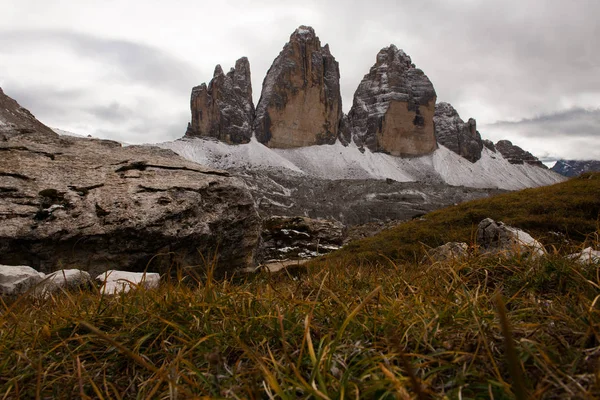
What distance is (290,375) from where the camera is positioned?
1688 millimetres

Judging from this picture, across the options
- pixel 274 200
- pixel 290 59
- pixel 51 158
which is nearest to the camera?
pixel 51 158

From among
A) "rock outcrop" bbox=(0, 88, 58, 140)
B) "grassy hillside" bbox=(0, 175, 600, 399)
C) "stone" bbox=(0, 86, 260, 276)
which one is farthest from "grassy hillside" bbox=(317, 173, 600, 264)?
"rock outcrop" bbox=(0, 88, 58, 140)

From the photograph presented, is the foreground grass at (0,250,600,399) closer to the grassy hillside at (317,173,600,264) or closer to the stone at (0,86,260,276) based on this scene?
the stone at (0,86,260,276)

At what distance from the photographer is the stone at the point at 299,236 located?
27102mm

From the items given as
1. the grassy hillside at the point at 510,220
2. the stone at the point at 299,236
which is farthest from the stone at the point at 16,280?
the stone at the point at 299,236

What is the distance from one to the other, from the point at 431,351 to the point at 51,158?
Result: 420 inches

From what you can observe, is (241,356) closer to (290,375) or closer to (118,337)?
(290,375)

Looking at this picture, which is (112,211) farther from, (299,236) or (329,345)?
(299,236)

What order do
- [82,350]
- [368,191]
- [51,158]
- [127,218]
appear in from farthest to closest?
[368,191], [51,158], [127,218], [82,350]

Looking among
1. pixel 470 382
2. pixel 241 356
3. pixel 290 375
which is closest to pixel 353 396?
pixel 290 375

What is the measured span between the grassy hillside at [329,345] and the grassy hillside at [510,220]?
27.9ft

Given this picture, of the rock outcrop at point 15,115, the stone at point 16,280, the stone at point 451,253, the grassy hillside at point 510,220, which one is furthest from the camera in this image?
the rock outcrop at point 15,115

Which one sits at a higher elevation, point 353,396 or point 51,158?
point 51,158

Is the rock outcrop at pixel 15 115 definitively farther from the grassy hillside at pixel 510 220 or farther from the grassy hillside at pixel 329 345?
the grassy hillside at pixel 329 345
